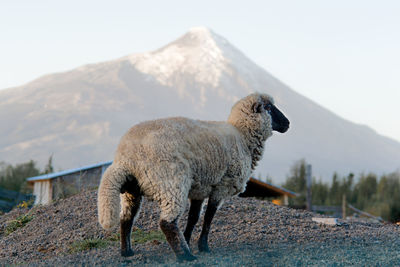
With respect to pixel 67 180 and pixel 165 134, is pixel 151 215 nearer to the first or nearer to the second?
pixel 165 134

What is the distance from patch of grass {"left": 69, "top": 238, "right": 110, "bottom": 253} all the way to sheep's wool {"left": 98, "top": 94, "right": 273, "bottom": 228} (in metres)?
2.14

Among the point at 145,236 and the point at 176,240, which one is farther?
the point at 145,236

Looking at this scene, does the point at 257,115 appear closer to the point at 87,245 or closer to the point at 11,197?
the point at 87,245

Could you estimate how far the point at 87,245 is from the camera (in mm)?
8648

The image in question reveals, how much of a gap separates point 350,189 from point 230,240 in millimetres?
22203

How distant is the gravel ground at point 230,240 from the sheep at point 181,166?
51 cm

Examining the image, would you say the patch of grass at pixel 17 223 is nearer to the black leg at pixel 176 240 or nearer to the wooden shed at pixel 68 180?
the wooden shed at pixel 68 180

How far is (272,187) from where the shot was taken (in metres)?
21.3

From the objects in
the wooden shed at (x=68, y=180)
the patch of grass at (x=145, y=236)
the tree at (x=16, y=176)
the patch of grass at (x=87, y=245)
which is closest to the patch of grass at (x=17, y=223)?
the patch of grass at (x=87, y=245)

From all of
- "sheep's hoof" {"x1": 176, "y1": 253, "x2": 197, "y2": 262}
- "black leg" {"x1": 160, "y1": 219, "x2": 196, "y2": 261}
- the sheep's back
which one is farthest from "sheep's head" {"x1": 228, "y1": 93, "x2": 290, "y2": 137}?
"sheep's hoof" {"x1": 176, "y1": 253, "x2": 197, "y2": 262}

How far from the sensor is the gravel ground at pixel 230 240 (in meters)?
7.13

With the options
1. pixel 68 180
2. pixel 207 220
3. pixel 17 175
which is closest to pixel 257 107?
pixel 207 220

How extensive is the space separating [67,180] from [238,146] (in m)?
11.7

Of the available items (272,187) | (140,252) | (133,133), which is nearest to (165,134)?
(133,133)
